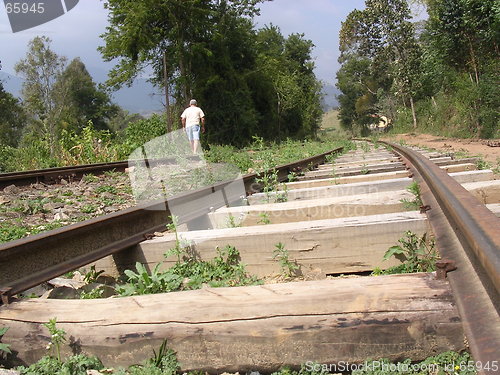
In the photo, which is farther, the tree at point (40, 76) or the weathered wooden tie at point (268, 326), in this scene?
the tree at point (40, 76)

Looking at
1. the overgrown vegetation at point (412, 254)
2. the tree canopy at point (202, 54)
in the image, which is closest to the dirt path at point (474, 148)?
the overgrown vegetation at point (412, 254)

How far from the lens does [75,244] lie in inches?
90.9

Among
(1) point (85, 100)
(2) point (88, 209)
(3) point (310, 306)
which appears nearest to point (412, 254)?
(3) point (310, 306)

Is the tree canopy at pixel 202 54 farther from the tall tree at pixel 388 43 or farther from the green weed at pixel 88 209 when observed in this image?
the green weed at pixel 88 209

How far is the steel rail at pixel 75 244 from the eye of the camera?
6.31ft

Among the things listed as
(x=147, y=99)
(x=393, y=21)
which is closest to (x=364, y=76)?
(x=393, y=21)

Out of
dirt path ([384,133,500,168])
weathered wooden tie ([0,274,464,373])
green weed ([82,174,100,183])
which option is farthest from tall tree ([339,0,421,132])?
weathered wooden tie ([0,274,464,373])

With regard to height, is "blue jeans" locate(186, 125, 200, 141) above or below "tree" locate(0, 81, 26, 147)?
below

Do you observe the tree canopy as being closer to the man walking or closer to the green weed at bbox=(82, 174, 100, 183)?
the man walking

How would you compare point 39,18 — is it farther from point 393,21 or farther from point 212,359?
point 393,21

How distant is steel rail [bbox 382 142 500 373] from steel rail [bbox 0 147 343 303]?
152 cm

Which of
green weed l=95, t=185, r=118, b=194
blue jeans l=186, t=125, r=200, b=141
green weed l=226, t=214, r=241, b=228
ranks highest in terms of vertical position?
blue jeans l=186, t=125, r=200, b=141

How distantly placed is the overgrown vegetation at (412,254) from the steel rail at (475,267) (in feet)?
0.24

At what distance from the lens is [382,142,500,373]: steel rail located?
1013 mm
